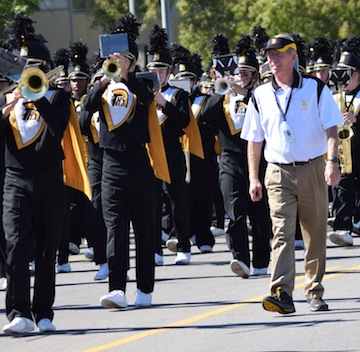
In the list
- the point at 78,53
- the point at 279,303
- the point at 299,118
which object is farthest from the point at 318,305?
the point at 78,53

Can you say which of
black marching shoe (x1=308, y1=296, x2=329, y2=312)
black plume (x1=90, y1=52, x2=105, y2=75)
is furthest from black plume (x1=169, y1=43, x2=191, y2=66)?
black marching shoe (x1=308, y1=296, x2=329, y2=312)

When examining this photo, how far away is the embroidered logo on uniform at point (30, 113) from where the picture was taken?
10.3m

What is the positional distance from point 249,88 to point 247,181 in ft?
3.02

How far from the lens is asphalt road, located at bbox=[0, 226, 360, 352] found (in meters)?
9.29

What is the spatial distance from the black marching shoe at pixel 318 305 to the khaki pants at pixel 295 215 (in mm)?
44

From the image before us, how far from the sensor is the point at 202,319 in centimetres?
1038

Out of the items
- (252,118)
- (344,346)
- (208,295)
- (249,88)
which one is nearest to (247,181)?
(249,88)

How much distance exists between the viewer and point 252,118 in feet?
34.0

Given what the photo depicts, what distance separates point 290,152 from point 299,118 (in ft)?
0.88

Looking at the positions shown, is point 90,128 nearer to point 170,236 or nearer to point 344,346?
point 170,236

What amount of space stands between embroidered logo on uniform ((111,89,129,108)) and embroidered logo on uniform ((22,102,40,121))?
3.48 feet

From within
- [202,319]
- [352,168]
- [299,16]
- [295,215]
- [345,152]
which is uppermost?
[299,16]

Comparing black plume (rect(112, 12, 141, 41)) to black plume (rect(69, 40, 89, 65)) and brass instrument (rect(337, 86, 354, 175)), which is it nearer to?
black plume (rect(69, 40, 89, 65))

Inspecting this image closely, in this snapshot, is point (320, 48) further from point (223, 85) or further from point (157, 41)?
point (223, 85)
